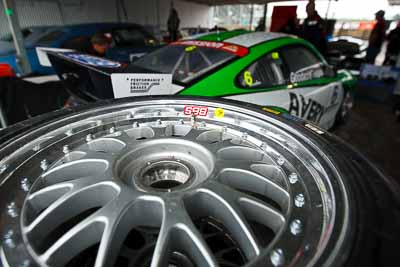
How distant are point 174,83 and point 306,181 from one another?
1746 mm

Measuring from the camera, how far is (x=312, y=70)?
310 cm

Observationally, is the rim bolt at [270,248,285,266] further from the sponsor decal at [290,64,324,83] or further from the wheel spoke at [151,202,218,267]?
the sponsor decal at [290,64,324,83]

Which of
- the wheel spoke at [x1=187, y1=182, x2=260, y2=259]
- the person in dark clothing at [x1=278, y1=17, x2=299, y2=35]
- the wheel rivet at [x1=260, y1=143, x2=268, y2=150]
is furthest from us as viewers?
the person in dark clothing at [x1=278, y1=17, x2=299, y2=35]

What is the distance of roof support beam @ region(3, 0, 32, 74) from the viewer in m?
3.97

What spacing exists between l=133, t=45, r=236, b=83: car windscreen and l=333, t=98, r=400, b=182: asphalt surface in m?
1.94

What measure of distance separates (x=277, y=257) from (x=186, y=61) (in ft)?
7.77

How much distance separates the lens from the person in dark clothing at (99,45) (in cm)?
536

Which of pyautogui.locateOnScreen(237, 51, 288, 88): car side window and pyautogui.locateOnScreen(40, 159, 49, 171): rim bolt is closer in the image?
pyautogui.locateOnScreen(40, 159, 49, 171): rim bolt

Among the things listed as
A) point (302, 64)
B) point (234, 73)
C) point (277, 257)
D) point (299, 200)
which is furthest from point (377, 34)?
point (277, 257)

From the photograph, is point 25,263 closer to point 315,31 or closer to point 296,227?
point 296,227

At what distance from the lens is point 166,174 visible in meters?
1.07

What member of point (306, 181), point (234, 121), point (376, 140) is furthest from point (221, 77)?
point (376, 140)

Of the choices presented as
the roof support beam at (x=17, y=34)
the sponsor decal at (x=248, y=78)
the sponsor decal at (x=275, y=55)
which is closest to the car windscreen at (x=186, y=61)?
the sponsor decal at (x=248, y=78)

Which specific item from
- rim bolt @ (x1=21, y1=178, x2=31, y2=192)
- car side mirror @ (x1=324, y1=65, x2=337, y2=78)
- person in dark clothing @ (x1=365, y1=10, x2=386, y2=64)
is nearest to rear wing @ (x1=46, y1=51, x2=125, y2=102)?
rim bolt @ (x1=21, y1=178, x2=31, y2=192)
